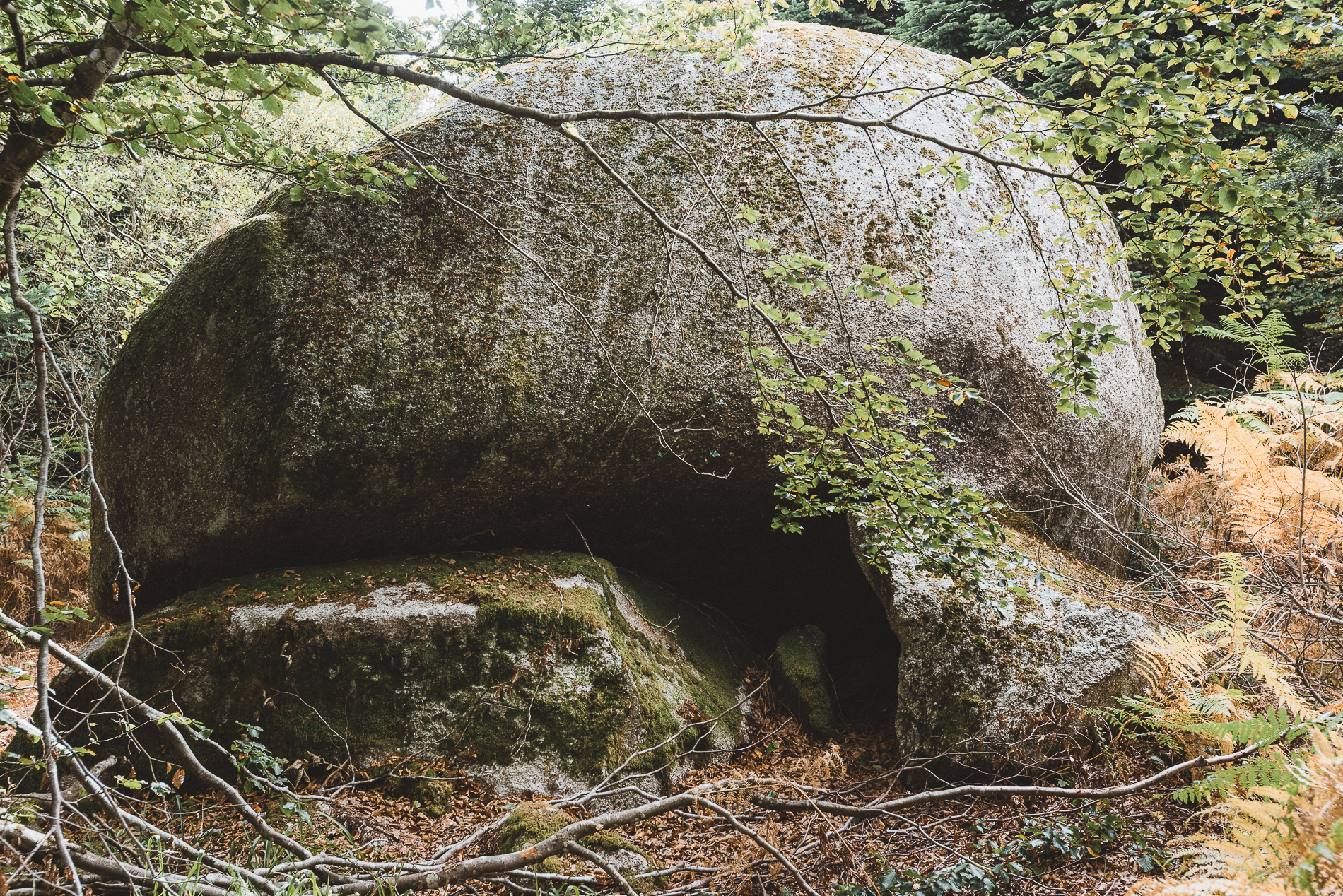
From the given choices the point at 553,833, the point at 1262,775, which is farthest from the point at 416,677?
the point at 1262,775

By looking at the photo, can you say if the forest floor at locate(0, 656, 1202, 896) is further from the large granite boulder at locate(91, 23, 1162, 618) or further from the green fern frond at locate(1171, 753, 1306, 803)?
the large granite boulder at locate(91, 23, 1162, 618)

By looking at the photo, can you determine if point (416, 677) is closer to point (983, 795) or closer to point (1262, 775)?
point (983, 795)

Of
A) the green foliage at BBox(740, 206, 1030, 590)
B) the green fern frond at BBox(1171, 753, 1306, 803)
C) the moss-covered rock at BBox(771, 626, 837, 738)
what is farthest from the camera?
the moss-covered rock at BBox(771, 626, 837, 738)

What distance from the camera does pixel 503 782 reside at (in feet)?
11.9

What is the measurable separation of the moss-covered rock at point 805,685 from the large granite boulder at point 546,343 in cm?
A: 90

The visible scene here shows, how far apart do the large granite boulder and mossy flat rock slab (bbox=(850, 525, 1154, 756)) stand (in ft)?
3.44

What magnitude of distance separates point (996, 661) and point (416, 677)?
3.13 metres

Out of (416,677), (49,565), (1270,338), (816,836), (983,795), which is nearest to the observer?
(816,836)

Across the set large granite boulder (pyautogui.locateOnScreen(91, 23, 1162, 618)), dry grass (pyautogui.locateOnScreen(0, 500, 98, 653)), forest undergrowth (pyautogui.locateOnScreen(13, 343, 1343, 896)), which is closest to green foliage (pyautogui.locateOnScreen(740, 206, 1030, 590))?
forest undergrowth (pyautogui.locateOnScreen(13, 343, 1343, 896))

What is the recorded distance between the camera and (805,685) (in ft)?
15.1

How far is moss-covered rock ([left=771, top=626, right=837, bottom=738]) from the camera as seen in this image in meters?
4.50

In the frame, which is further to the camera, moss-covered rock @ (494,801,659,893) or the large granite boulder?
the large granite boulder

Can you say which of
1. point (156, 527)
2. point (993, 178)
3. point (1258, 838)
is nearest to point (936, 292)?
point (993, 178)

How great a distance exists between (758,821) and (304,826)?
2.01 m
